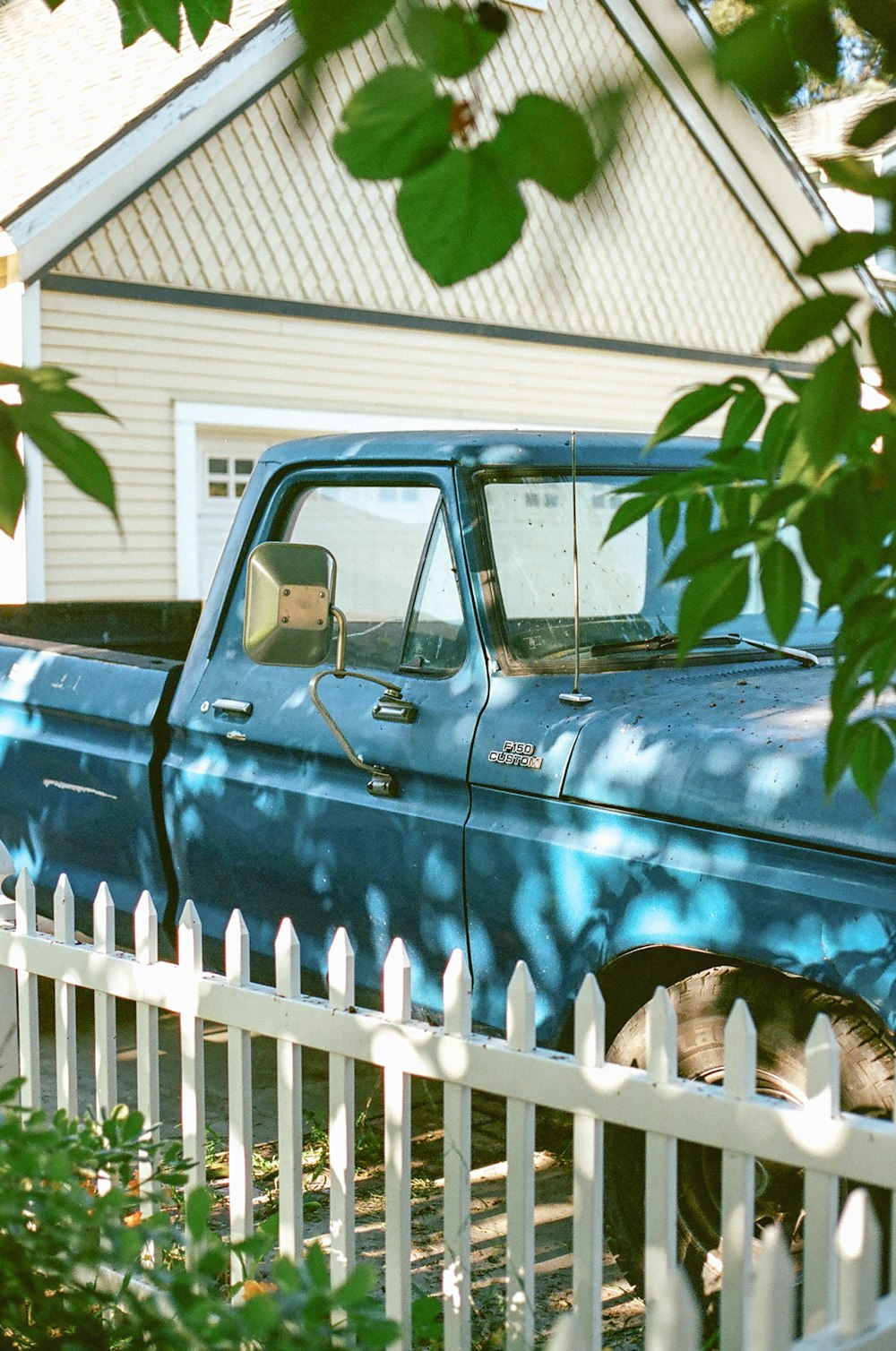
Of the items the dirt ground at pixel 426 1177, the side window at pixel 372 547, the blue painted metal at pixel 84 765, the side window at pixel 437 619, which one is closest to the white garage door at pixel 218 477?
the dirt ground at pixel 426 1177

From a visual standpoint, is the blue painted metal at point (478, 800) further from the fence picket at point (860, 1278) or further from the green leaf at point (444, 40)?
the green leaf at point (444, 40)

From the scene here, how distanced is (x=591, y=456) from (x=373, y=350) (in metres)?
8.53

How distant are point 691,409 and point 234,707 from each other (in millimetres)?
2938

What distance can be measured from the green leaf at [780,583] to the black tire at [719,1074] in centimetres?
166

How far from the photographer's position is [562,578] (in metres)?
3.95

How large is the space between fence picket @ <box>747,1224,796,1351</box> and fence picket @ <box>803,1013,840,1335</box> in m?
0.72

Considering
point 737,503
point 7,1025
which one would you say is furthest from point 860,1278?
point 7,1025

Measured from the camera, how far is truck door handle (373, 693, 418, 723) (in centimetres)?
389

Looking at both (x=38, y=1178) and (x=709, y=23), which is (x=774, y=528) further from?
(x=38, y=1178)

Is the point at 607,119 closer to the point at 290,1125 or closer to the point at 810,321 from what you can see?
the point at 810,321

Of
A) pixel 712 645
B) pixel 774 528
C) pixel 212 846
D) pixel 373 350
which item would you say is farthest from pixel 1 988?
pixel 373 350

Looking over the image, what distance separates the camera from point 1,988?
3.66m

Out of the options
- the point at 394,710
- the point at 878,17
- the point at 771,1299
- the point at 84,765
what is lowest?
the point at 771,1299

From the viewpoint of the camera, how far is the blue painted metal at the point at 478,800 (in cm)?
312
